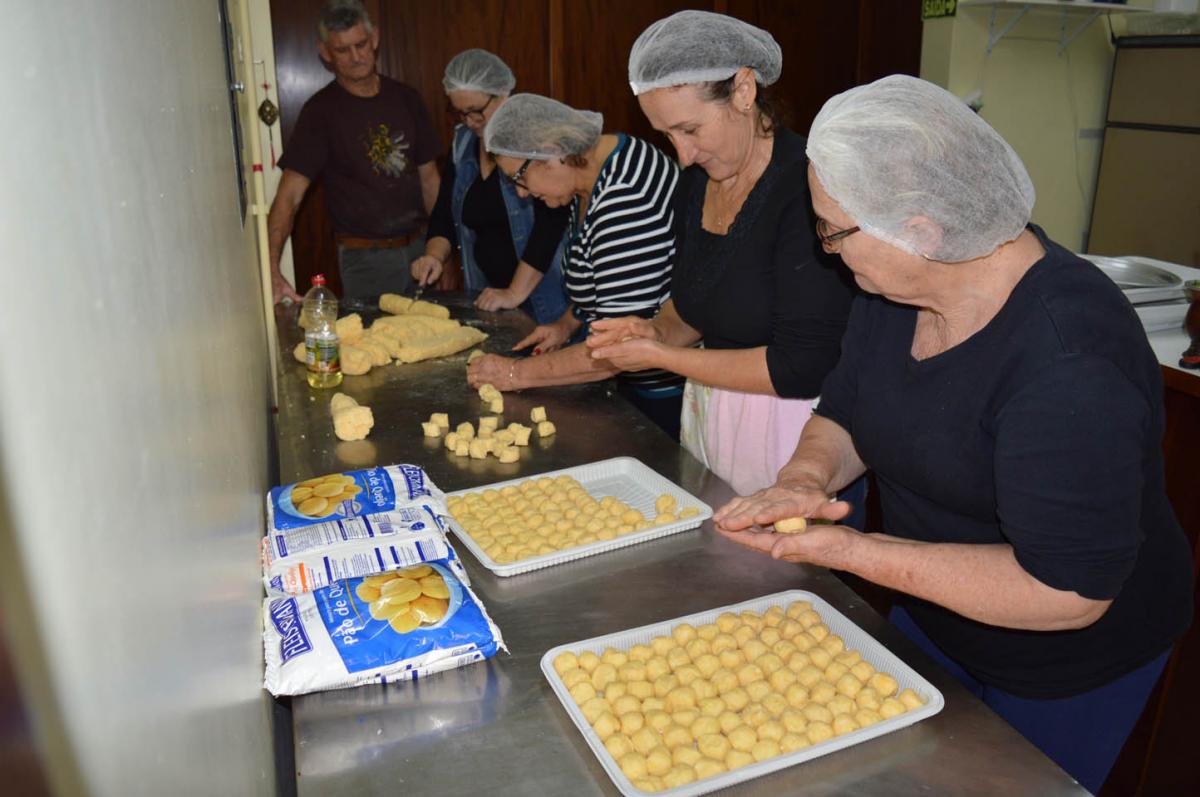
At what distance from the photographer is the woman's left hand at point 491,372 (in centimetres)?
254

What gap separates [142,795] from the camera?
1.61 feet

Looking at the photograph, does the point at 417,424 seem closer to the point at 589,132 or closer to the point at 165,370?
the point at 589,132

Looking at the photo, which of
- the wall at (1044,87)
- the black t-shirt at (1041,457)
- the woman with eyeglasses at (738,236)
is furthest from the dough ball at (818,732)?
the wall at (1044,87)

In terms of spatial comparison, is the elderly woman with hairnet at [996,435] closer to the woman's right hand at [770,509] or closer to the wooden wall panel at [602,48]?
the woman's right hand at [770,509]

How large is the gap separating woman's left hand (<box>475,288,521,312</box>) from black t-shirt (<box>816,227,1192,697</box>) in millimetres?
1941

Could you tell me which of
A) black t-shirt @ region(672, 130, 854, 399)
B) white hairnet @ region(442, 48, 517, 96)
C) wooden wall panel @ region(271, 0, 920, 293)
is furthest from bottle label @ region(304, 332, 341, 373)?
wooden wall panel @ region(271, 0, 920, 293)

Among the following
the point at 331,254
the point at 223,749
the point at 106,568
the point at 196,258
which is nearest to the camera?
the point at 106,568

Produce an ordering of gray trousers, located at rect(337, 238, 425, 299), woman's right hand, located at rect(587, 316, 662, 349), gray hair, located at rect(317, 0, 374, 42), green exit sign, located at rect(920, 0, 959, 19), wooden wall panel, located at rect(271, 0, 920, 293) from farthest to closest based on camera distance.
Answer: green exit sign, located at rect(920, 0, 959, 19) < wooden wall panel, located at rect(271, 0, 920, 293) < gray trousers, located at rect(337, 238, 425, 299) < gray hair, located at rect(317, 0, 374, 42) < woman's right hand, located at rect(587, 316, 662, 349)

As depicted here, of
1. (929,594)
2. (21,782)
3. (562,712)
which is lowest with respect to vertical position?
(562,712)

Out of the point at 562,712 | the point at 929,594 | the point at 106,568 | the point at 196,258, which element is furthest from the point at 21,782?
the point at 929,594

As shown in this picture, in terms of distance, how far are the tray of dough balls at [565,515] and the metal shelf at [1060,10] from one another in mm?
3905

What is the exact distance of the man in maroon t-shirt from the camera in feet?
12.7

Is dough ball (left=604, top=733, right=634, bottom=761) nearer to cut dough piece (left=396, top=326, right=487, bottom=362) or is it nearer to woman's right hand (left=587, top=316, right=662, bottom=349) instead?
woman's right hand (left=587, top=316, right=662, bottom=349)

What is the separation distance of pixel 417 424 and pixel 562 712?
1.22 m
